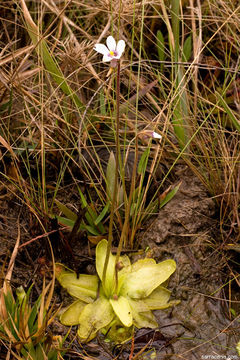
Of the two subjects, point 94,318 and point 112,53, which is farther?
point 94,318

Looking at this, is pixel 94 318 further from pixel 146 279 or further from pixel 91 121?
pixel 91 121

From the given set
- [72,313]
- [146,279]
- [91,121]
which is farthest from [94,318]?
[91,121]

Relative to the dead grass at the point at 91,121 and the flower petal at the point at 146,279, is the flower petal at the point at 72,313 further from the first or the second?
the dead grass at the point at 91,121

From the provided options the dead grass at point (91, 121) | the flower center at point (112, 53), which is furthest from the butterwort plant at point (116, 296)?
the flower center at point (112, 53)

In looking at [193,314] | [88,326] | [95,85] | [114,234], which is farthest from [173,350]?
[95,85]

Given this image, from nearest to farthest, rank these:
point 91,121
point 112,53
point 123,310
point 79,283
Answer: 1. point 112,53
2. point 123,310
3. point 79,283
4. point 91,121
